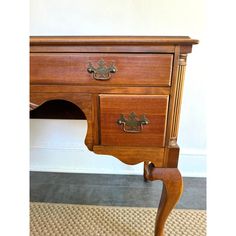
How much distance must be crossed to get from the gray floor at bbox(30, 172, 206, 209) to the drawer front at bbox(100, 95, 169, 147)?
0.56 meters

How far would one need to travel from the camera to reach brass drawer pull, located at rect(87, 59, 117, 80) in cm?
77

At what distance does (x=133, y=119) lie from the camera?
0.80 m

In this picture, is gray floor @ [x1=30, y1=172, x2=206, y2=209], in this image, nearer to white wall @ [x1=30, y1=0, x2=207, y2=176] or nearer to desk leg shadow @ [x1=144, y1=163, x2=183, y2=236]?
white wall @ [x1=30, y1=0, x2=207, y2=176]

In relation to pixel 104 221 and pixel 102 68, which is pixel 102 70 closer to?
pixel 102 68

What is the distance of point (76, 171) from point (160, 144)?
90 centimetres

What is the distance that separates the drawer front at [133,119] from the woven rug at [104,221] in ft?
1.50

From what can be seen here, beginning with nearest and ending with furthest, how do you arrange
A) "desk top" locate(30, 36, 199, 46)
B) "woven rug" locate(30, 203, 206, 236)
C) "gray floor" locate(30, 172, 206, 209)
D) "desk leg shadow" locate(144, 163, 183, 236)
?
1. "desk top" locate(30, 36, 199, 46)
2. "desk leg shadow" locate(144, 163, 183, 236)
3. "woven rug" locate(30, 203, 206, 236)
4. "gray floor" locate(30, 172, 206, 209)

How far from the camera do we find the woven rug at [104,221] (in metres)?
1.03

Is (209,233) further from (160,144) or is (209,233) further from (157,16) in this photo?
(157,16)

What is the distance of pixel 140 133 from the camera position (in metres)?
0.81

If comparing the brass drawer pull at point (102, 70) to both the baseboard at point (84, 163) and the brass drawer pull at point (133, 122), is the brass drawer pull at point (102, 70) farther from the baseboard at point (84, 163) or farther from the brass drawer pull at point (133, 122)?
the baseboard at point (84, 163)

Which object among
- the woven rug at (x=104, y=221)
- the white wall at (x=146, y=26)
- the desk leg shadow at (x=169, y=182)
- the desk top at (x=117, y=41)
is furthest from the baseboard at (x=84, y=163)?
the desk top at (x=117, y=41)

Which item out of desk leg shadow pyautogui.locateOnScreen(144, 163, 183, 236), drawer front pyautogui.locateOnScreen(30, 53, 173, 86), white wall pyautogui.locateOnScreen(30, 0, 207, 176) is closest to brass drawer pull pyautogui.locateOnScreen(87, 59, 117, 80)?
drawer front pyautogui.locateOnScreen(30, 53, 173, 86)
